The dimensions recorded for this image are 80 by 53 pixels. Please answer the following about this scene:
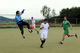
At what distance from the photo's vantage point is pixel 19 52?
24.0 feet

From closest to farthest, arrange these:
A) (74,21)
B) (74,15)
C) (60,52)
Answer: (60,52)
(74,21)
(74,15)

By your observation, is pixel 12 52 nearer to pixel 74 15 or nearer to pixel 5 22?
pixel 5 22

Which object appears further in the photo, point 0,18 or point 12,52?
point 0,18

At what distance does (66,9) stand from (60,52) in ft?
169

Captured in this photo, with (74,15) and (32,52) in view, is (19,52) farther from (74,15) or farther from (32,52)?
(74,15)

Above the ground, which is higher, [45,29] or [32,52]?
[45,29]

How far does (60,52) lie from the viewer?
7262 mm

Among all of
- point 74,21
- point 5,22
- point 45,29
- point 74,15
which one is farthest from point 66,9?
point 45,29

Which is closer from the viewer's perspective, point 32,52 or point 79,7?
point 32,52

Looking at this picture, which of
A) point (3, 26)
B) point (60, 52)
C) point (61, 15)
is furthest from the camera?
point (61, 15)

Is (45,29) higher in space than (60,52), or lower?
higher

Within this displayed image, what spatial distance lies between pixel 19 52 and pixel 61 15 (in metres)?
50.5

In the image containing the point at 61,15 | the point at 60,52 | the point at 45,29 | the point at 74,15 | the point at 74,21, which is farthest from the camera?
the point at 61,15

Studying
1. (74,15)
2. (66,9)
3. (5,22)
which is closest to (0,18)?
(5,22)
